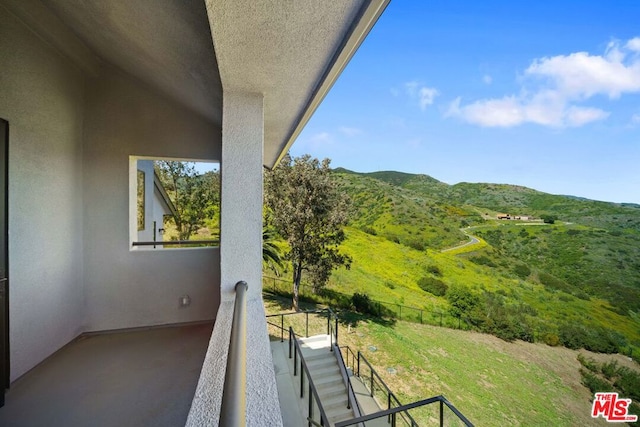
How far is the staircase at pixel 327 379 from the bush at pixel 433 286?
951 cm

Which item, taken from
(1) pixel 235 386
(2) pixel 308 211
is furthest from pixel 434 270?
(1) pixel 235 386

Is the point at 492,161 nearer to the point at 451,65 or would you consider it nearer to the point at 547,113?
the point at 547,113

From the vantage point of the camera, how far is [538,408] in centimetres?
898

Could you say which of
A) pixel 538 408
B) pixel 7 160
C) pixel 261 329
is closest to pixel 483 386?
pixel 538 408

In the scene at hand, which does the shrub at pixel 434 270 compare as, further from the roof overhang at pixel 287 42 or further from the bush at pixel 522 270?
the roof overhang at pixel 287 42

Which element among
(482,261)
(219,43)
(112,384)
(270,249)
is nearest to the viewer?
(219,43)

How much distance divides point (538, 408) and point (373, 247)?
8471mm

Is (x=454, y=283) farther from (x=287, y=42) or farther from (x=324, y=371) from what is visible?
(x=287, y=42)

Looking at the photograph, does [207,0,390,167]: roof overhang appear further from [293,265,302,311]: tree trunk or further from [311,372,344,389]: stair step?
[293,265,302,311]: tree trunk

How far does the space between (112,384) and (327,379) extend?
4.04m

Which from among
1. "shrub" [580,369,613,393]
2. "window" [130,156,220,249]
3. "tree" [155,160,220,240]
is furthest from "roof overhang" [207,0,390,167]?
"shrub" [580,369,613,393]

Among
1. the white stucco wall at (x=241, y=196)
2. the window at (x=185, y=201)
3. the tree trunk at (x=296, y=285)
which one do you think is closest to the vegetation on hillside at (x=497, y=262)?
the tree trunk at (x=296, y=285)

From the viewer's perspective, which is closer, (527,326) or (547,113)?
(527,326)

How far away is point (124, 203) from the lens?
274 cm
